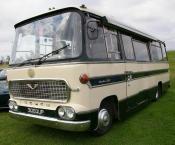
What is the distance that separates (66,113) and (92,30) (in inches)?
74.9

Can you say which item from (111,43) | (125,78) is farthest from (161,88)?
(111,43)

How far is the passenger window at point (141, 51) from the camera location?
334 inches

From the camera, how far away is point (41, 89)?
5.67 meters

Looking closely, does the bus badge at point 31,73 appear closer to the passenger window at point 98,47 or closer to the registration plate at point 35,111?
the registration plate at point 35,111

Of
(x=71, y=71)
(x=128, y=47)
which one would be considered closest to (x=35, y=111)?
(x=71, y=71)

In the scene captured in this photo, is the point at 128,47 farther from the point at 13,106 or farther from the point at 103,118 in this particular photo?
the point at 13,106

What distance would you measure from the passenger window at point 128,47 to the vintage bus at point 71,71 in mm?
67

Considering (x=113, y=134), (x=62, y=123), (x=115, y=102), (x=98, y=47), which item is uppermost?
(x=98, y=47)

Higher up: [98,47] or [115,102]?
[98,47]

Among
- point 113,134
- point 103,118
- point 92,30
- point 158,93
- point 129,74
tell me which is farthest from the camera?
point 158,93

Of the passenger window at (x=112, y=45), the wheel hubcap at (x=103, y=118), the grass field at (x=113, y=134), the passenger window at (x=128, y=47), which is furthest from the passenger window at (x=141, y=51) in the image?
the wheel hubcap at (x=103, y=118)

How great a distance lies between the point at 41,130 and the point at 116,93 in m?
2.29

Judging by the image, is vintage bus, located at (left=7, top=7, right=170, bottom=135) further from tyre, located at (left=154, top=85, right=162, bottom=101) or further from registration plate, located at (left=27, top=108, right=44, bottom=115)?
tyre, located at (left=154, top=85, right=162, bottom=101)

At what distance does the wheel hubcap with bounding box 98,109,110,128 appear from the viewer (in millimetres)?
5930
